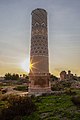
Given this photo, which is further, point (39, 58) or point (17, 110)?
point (39, 58)

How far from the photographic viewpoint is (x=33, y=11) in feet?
82.6

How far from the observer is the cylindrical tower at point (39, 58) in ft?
76.4

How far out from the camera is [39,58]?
23.3m

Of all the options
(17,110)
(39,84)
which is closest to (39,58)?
(39,84)

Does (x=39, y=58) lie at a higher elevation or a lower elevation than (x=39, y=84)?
higher

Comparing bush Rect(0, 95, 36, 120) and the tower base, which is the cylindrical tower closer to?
the tower base

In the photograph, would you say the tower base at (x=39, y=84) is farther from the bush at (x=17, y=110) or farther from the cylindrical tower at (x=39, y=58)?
the bush at (x=17, y=110)

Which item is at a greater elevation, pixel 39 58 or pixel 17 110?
pixel 39 58

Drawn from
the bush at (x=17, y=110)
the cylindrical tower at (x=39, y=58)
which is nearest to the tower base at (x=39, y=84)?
the cylindrical tower at (x=39, y=58)

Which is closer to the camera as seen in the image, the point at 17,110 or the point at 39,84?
the point at 17,110

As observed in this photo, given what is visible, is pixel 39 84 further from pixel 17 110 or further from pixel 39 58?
pixel 17 110

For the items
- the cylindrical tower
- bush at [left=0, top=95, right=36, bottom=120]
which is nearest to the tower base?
the cylindrical tower

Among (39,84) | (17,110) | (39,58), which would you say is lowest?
(17,110)

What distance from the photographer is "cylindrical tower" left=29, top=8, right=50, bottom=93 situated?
76.4ft
